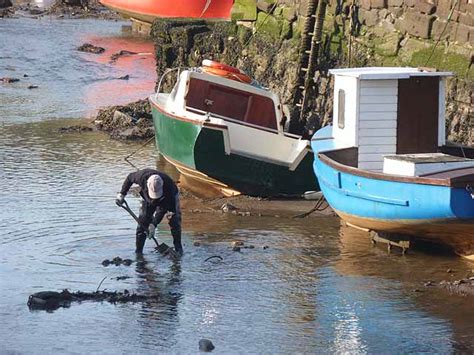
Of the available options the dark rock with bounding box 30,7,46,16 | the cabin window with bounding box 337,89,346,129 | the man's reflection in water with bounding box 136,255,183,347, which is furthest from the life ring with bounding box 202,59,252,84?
the dark rock with bounding box 30,7,46,16

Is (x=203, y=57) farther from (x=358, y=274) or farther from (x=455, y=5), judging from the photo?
(x=358, y=274)

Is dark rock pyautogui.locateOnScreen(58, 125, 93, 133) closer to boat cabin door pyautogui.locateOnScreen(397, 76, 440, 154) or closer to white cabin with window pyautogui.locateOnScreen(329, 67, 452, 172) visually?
white cabin with window pyautogui.locateOnScreen(329, 67, 452, 172)

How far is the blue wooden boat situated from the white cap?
212cm

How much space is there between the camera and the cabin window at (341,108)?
1517 cm

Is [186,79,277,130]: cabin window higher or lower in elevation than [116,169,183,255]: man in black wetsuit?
higher

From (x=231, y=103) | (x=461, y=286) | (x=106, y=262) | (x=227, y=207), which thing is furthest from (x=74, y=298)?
(x=231, y=103)

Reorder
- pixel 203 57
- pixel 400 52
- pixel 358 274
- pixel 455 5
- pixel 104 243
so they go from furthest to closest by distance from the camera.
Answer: pixel 203 57
pixel 400 52
pixel 455 5
pixel 104 243
pixel 358 274

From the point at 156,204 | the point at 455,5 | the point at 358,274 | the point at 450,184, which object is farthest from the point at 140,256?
the point at 455,5

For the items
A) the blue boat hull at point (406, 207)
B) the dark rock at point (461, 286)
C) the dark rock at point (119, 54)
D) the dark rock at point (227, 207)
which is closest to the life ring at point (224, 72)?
the dark rock at point (227, 207)

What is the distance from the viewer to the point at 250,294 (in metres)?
12.3

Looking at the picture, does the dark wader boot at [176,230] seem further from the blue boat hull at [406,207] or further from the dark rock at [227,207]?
the dark rock at [227,207]

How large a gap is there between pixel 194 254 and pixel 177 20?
42.5ft

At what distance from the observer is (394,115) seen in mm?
14750

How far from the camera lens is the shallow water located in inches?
429
